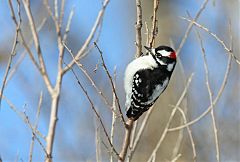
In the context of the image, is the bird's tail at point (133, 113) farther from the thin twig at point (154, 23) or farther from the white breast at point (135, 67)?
the thin twig at point (154, 23)

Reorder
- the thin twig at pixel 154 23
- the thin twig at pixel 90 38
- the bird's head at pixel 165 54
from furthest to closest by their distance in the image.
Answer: the bird's head at pixel 165 54 → the thin twig at pixel 154 23 → the thin twig at pixel 90 38

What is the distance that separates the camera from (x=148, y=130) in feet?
25.8

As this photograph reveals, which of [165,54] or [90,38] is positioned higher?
[165,54]

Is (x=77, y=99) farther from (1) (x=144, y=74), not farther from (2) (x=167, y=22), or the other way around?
(1) (x=144, y=74)

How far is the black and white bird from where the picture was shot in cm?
385

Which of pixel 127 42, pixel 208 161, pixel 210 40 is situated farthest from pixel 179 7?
pixel 208 161

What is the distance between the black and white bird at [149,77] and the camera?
3.85 meters

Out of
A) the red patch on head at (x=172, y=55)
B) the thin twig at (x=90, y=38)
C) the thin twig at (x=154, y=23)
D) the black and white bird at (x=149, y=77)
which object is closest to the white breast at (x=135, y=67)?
the black and white bird at (x=149, y=77)

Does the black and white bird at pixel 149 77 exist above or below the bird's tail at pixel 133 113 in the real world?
above

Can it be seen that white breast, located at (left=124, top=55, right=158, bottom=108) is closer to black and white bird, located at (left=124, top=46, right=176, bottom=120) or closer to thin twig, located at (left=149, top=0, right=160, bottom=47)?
black and white bird, located at (left=124, top=46, right=176, bottom=120)

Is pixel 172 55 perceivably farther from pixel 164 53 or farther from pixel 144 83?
pixel 144 83

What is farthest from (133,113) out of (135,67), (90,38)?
(90,38)

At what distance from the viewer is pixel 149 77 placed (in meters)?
3.98

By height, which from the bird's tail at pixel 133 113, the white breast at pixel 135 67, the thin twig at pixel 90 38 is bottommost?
the thin twig at pixel 90 38
